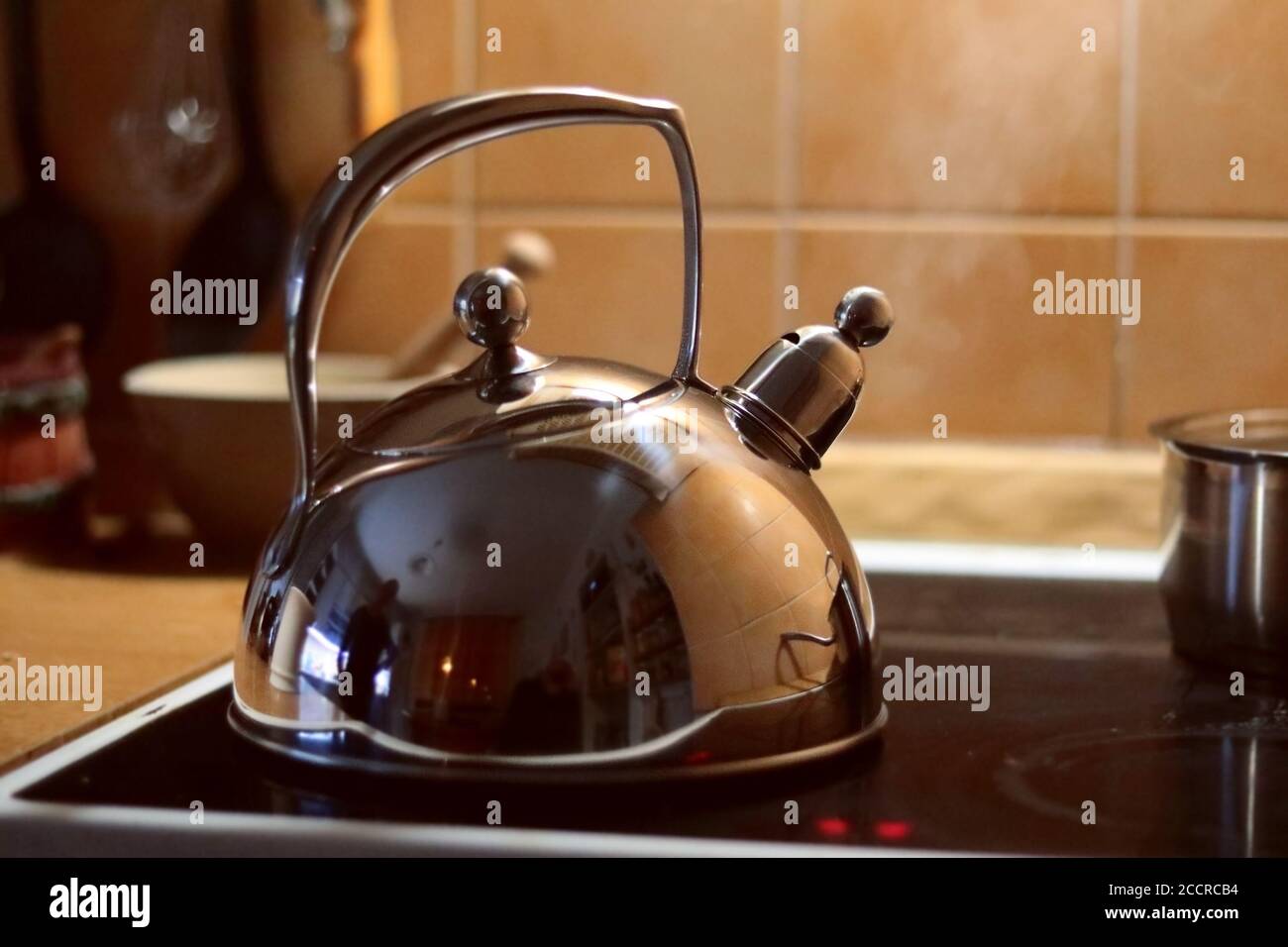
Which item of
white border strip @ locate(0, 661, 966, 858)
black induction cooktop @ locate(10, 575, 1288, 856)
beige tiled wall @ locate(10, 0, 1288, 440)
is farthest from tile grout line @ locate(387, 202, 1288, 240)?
white border strip @ locate(0, 661, 966, 858)

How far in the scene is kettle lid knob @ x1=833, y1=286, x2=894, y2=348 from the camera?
26.5 inches

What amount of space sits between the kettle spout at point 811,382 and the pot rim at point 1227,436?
19 centimetres

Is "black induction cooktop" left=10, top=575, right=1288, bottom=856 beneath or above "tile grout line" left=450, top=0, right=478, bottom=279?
beneath

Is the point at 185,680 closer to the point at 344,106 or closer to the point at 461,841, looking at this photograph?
the point at 461,841

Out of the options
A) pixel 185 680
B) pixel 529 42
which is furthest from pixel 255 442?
pixel 529 42

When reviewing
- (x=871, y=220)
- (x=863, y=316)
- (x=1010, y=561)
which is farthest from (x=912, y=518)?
(x=863, y=316)

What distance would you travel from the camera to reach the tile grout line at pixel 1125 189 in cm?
110

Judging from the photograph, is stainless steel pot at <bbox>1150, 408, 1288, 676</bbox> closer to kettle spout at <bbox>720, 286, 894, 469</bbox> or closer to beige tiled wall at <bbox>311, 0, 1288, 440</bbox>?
kettle spout at <bbox>720, 286, 894, 469</bbox>

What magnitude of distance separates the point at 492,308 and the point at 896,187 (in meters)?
0.58

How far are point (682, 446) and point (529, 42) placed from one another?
0.65 metres

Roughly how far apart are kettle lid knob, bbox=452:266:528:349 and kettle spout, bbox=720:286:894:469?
0.33ft

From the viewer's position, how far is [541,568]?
562 mm

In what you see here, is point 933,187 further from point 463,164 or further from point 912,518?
point 463,164
